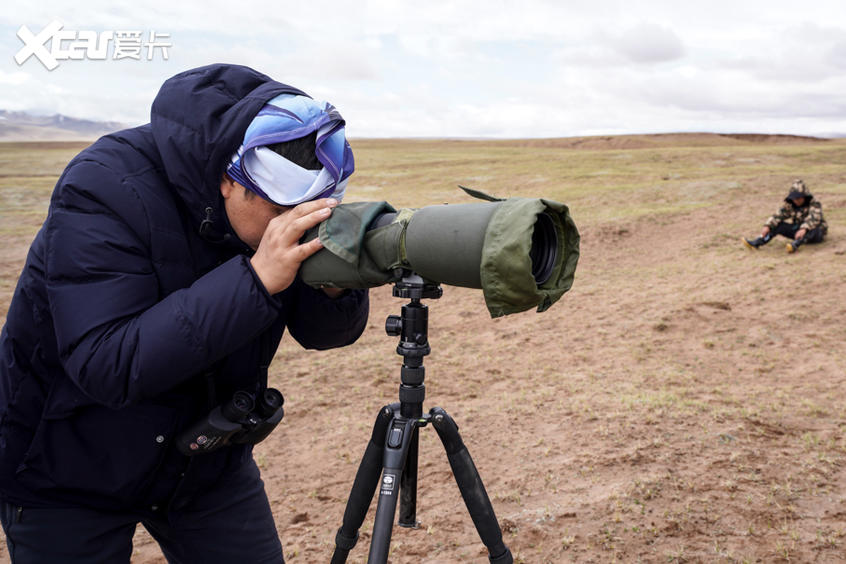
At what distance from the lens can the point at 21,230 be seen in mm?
16984

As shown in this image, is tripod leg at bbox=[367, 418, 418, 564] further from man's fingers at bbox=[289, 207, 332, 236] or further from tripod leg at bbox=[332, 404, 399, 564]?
man's fingers at bbox=[289, 207, 332, 236]

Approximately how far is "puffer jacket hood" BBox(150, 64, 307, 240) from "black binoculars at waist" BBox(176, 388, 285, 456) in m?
0.57

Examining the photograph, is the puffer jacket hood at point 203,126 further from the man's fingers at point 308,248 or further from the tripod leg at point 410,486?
the tripod leg at point 410,486

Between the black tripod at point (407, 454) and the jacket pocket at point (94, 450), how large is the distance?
781 millimetres

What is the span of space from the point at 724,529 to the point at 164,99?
3371mm

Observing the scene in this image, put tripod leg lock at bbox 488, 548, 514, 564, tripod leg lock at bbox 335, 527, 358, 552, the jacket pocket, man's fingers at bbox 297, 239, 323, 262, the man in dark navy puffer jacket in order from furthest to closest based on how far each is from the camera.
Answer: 1. tripod leg lock at bbox 335, 527, 358, 552
2. tripod leg lock at bbox 488, 548, 514, 564
3. the jacket pocket
4. man's fingers at bbox 297, 239, 323, 262
5. the man in dark navy puffer jacket

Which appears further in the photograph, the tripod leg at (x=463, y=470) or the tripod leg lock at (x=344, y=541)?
the tripod leg lock at (x=344, y=541)

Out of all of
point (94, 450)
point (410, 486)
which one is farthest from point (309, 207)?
point (410, 486)

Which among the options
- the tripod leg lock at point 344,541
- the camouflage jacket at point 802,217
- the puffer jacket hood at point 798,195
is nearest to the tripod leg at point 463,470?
the tripod leg lock at point 344,541

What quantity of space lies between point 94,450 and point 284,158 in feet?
3.55

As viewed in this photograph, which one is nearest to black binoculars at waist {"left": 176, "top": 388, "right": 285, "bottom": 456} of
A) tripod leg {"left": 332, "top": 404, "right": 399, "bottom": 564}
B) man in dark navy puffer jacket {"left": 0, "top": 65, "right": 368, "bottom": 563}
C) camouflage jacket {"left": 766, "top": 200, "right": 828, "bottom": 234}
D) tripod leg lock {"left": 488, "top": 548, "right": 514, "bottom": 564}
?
man in dark navy puffer jacket {"left": 0, "top": 65, "right": 368, "bottom": 563}

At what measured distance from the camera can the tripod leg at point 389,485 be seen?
2379mm

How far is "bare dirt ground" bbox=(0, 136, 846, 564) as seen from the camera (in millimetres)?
3719

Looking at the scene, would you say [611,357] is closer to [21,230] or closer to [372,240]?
[372,240]
